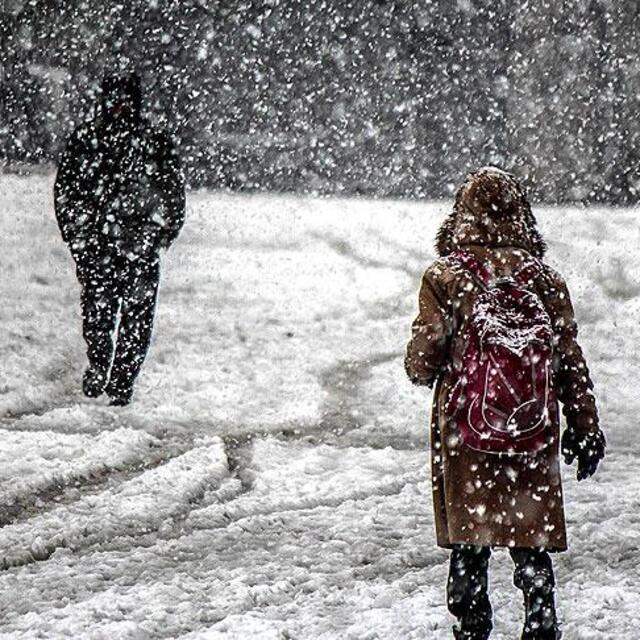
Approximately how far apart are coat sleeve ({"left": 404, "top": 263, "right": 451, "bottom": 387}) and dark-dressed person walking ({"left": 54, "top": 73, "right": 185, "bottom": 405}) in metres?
4.06

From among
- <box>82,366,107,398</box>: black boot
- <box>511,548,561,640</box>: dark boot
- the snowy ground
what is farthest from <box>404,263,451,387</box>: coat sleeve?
<box>82,366,107,398</box>: black boot

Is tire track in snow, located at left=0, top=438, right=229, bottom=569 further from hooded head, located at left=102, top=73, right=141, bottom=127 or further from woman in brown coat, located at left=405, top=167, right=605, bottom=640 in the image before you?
hooded head, located at left=102, top=73, right=141, bottom=127

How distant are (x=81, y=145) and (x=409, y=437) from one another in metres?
2.84

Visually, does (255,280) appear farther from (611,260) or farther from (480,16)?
(480,16)

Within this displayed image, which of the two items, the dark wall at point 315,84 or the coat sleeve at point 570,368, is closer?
the coat sleeve at point 570,368

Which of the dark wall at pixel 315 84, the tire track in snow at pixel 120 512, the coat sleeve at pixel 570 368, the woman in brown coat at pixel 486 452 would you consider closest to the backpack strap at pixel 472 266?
the woman in brown coat at pixel 486 452

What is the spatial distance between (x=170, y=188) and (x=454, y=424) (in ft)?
13.9

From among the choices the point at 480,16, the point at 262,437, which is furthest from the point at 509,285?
the point at 480,16

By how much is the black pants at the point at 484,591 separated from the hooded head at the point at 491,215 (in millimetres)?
918

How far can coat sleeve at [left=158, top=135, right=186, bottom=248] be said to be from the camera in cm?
691

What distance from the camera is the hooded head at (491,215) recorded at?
3.20 m

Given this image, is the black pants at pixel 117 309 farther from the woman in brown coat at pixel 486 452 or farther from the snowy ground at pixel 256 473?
the woman in brown coat at pixel 486 452

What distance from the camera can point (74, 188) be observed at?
6.89 metres

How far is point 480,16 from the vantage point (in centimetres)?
1669
